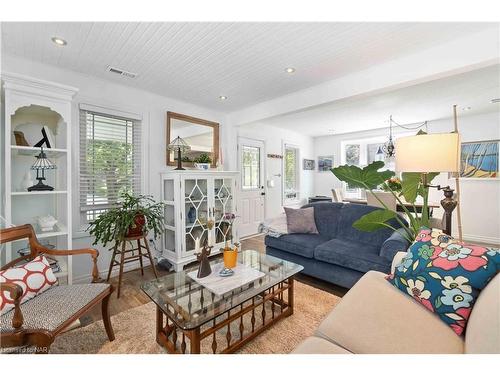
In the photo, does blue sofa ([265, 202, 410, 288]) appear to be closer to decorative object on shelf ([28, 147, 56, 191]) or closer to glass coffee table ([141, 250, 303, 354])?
glass coffee table ([141, 250, 303, 354])

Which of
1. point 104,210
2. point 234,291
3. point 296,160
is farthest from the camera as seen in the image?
point 296,160

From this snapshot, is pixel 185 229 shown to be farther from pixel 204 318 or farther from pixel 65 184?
pixel 204 318

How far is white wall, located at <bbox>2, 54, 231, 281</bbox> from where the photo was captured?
2.34 metres

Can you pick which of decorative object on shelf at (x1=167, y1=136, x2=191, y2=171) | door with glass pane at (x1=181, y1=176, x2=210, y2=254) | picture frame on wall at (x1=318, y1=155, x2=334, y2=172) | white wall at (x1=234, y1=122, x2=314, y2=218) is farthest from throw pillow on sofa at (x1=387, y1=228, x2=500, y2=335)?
picture frame on wall at (x1=318, y1=155, x2=334, y2=172)

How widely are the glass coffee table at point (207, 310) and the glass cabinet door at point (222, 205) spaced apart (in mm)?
1384

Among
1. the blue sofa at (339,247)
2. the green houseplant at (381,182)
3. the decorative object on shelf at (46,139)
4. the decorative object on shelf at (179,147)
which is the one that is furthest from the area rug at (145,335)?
the decorative object on shelf at (179,147)

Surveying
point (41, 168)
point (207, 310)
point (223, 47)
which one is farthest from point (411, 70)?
point (41, 168)

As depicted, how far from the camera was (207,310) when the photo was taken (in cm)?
135

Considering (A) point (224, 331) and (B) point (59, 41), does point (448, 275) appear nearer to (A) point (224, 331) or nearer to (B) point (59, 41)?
(A) point (224, 331)

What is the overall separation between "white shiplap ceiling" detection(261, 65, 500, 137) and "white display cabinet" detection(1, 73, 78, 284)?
9.05 feet

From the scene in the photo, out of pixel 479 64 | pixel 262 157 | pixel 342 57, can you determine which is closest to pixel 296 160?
pixel 262 157

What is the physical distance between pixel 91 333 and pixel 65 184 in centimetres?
138

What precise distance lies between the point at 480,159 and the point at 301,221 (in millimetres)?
3771

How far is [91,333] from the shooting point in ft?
5.57
